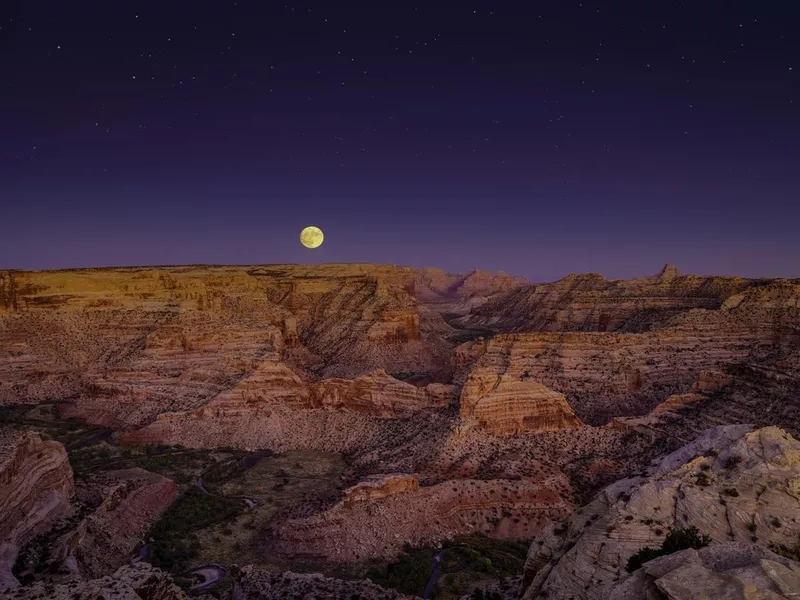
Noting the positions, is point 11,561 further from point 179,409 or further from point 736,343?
point 736,343

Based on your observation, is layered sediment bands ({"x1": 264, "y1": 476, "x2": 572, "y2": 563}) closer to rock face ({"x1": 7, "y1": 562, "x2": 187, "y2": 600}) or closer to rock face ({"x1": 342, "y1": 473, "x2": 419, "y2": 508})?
rock face ({"x1": 342, "y1": 473, "x2": 419, "y2": 508})

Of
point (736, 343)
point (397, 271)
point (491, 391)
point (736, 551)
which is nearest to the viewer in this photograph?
point (736, 551)

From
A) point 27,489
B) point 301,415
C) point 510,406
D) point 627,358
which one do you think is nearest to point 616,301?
point 627,358

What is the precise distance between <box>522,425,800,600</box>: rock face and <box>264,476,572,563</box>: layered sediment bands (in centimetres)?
1259

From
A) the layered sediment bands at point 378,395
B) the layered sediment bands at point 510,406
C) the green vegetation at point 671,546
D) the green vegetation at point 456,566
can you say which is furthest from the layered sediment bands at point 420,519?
the green vegetation at point 671,546

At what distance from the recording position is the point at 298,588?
63.6ft

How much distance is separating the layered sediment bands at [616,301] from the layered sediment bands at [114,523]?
49118 millimetres

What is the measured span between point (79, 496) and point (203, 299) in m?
48.0

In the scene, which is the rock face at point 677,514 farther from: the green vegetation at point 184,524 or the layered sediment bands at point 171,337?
the layered sediment bands at point 171,337

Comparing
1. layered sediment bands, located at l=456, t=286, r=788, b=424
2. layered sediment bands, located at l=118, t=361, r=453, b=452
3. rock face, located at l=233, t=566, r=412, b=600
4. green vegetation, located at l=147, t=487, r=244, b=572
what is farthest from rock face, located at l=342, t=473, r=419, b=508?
layered sediment bands, located at l=456, t=286, r=788, b=424

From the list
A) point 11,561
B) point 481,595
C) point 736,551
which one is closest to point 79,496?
point 11,561

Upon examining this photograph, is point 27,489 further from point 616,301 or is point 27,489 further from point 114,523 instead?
point 616,301

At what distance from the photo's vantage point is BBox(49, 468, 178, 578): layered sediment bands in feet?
73.2

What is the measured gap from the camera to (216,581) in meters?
24.6
